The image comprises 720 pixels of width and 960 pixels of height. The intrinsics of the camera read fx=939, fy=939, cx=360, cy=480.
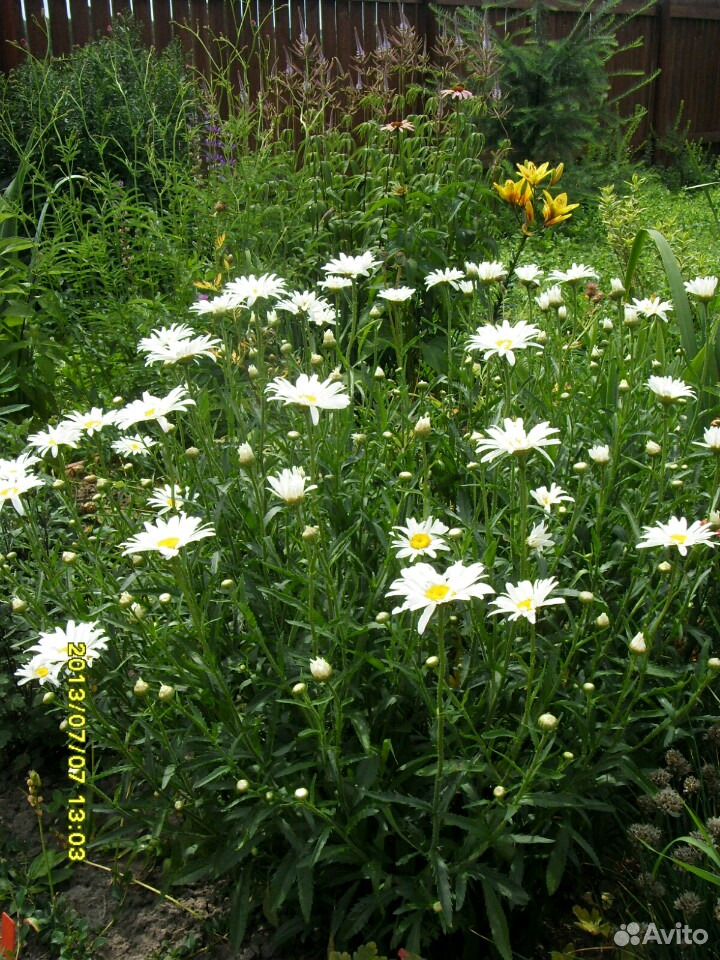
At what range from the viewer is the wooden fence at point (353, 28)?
22.8 ft

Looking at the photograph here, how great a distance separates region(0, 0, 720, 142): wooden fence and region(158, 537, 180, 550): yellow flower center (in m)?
2.80

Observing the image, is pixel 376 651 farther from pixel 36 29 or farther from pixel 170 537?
pixel 36 29

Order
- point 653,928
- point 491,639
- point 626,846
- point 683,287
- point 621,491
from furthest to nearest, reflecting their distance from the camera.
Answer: point 683,287 → point 621,491 → point 626,846 → point 491,639 → point 653,928

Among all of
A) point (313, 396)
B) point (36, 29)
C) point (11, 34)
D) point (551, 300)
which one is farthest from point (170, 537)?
point (36, 29)

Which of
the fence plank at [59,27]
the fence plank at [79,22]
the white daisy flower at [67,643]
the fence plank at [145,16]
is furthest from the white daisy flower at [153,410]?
the fence plank at [145,16]

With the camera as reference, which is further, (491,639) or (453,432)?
(453,432)

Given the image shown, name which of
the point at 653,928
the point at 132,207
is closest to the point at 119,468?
the point at 132,207

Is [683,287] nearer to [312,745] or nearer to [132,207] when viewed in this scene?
[312,745]

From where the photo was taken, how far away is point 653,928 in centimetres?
153

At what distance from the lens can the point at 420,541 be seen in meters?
1.47

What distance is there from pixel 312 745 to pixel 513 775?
348mm

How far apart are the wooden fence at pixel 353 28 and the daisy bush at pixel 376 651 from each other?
97.5 inches

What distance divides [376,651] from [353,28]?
8.51 meters

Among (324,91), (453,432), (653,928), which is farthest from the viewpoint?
(324,91)
